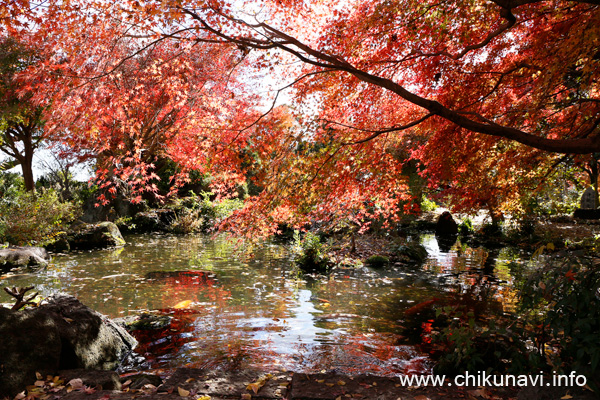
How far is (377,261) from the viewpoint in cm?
1009

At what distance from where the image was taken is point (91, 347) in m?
4.02

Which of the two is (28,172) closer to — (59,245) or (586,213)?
(59,245)

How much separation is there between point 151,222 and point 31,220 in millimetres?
6844

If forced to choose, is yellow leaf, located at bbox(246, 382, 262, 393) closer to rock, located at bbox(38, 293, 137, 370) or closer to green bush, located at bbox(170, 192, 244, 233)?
rock, located at bbox(38, 293, 137, 370)

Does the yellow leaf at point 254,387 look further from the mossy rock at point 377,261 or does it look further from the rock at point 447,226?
the rock at point 447,226

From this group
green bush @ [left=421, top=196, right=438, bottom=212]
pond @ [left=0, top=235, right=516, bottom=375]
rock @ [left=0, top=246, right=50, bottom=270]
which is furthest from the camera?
green bush @ [left=421, top=196, right=438, bottom=212]

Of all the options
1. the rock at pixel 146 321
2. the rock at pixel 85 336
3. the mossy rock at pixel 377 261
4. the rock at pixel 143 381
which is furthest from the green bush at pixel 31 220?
the mossy rock at pixel 377 261

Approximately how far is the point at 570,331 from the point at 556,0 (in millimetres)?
5892

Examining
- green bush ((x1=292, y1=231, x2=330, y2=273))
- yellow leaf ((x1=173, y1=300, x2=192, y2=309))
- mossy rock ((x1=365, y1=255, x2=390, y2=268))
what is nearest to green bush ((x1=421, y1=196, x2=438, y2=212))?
mossy rock ((x1=365, y1=255, x2=390, y2=268))

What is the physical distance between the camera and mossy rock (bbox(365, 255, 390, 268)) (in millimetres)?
10078

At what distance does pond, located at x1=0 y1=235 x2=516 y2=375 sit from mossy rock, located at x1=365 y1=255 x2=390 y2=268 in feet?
1.29

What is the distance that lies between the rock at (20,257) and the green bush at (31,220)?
2.94 ft

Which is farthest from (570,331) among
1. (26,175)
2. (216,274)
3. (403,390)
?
(26,175)

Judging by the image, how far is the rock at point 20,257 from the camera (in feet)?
28.5
